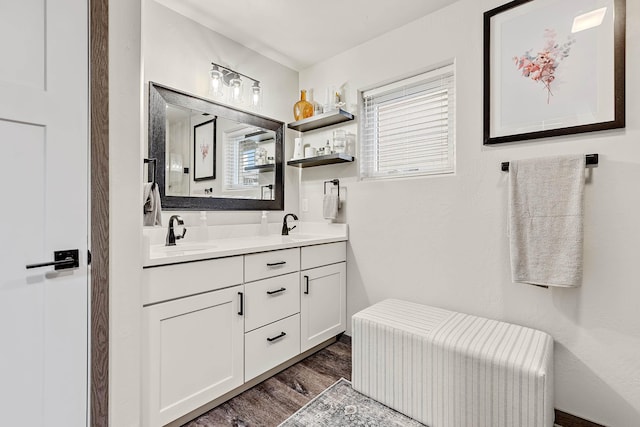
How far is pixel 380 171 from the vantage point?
2395mm

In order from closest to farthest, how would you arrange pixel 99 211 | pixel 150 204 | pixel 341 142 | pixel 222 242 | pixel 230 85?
pixel 99 211 → pixel 150 204 → pixel 222 242 → pixel 230 85 → pixel 341 142

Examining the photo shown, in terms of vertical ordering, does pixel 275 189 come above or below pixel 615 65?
below

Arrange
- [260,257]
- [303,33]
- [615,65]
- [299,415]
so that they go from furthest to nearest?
[303,33]
[260,257]
[299,415]
[615,65]

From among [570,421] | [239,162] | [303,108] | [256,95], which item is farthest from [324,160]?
[570,421]

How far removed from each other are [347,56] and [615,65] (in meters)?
1.70

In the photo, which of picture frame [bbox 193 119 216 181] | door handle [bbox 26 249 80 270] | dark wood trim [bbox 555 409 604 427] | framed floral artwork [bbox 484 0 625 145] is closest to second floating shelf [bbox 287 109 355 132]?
picture frame [bbox 193 119 216 181]

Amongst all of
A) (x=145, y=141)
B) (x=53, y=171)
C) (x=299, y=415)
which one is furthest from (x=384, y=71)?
(x=299, y=415)

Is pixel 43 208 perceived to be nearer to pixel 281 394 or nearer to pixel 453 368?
pixel 281 394

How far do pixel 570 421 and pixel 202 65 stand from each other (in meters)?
3.09

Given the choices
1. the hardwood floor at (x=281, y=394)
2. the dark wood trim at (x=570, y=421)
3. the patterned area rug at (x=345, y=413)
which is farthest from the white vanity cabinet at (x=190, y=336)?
the dark wood trim at (x=570, y=421)

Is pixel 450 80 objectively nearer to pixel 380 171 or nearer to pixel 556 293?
pixel 380 171

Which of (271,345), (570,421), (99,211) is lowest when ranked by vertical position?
(570,421)

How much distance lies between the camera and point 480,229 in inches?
71.8

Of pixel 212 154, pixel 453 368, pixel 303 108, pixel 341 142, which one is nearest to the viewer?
pixel 453 368
